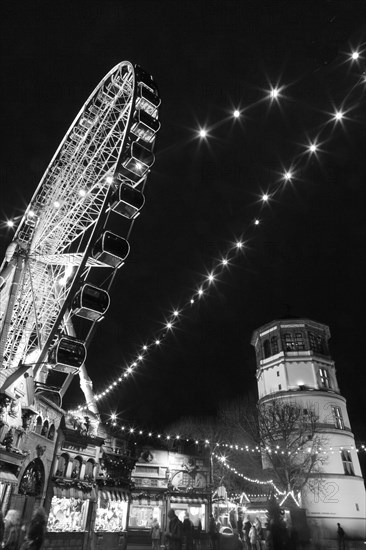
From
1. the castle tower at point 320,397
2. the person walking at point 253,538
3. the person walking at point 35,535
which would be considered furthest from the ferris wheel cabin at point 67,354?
the castle tower at point 320,397

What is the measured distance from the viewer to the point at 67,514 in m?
20.6

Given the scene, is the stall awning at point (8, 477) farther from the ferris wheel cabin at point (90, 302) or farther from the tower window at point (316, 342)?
the tower window at point (316, 342)

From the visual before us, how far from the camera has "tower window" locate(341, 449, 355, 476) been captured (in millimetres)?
40594

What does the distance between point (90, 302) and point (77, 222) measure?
5.62 m

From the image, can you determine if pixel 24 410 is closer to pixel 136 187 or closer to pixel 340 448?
pixel 136 187

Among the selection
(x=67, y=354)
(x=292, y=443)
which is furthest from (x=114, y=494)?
(x=292, y=443)

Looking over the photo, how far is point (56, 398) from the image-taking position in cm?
2233

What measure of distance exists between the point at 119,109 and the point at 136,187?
4.32 metres

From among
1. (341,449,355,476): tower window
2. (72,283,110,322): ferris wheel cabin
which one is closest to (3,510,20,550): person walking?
(72,283,110,322): ferris wheel cabin

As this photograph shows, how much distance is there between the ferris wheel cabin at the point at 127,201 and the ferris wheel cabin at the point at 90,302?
10.7 ft

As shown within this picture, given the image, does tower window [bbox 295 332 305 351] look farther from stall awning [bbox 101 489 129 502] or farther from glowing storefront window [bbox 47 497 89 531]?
glowing storefront window [bbox 47 497 89 531]

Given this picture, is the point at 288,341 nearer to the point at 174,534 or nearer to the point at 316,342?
the point at 316,342

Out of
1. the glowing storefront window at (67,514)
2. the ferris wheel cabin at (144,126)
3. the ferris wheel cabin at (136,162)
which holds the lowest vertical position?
the glowing storefront window at (67,514)

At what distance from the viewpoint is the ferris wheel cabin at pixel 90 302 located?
15.2 meters
